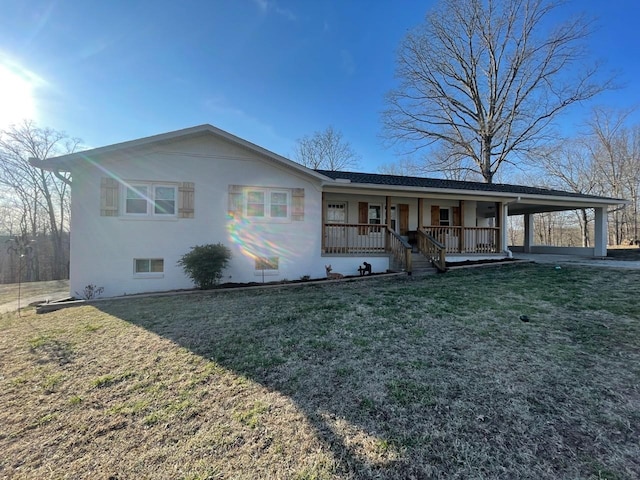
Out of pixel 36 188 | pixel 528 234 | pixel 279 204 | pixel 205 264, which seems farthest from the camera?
pixel 36 188

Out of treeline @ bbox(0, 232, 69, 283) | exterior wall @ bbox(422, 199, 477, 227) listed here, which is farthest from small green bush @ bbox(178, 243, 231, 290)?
treeline @ bbox(0, 232, 69, 283)

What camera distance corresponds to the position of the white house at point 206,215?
27.4ft

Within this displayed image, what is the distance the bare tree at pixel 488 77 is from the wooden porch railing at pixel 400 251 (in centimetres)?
1677

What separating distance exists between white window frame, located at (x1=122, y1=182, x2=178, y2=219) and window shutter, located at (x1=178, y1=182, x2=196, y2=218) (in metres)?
0.14

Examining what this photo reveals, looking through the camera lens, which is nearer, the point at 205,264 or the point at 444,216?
the point at 205,264

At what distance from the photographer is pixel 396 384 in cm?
321

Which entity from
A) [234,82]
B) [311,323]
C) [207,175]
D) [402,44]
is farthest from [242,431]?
[402,44]

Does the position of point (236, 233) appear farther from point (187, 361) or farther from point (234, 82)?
point (234, 82)

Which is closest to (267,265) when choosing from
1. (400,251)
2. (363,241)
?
(363,241)

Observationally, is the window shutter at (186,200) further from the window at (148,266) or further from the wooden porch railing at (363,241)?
the wooden porch railing at (363,241)

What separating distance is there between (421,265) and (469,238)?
3273mm

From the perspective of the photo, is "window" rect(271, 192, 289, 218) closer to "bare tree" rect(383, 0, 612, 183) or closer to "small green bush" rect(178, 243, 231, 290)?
"small green bush" rect(178, 243, 231, 290)

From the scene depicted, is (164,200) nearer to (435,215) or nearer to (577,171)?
(435,215)

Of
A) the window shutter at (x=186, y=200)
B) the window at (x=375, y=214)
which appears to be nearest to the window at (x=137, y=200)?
the window shutter at (x=186, y=200)
